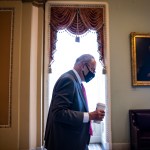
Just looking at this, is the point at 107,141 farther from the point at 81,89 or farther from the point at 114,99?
the point at 81,89

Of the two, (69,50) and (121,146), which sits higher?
(69,50)

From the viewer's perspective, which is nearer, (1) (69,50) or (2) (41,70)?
(2) (41,70)

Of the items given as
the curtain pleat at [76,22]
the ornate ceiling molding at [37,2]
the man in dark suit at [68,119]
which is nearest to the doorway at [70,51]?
the curtain pleat at [76,22]

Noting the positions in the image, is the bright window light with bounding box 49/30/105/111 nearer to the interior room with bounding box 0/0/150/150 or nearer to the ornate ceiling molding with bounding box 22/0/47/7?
the interior room with bounding box 0/0/150/150

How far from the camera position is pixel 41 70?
4109 millimetres

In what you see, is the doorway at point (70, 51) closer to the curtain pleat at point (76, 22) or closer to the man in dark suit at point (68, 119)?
the curtain pleat at point (76, 22)

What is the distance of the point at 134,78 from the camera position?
168 inches

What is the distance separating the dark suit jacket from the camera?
137cm

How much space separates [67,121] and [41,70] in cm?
284

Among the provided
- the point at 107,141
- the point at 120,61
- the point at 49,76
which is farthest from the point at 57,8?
the point at 107,141

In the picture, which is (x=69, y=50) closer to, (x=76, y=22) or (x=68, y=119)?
(x=76, y=22)

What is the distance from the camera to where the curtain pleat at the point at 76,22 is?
4.20 metres

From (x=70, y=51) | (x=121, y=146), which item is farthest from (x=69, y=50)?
(x=121, y=146)

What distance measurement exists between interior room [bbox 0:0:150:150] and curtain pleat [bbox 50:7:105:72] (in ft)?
0.35
